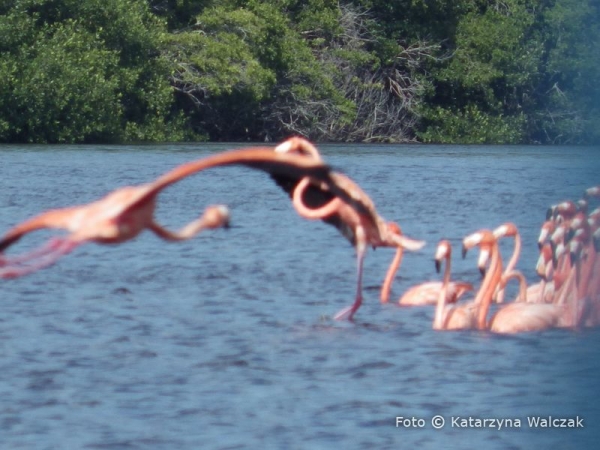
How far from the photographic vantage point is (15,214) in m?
20.3

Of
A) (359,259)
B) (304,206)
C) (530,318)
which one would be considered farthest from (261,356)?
(304,206)

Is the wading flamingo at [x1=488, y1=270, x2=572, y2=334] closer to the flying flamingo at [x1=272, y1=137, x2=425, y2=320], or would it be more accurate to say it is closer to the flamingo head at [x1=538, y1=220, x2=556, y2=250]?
the flamingo head at [x1=538, y1=220, x2=556, y2=250]

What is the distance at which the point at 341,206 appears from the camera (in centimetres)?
798

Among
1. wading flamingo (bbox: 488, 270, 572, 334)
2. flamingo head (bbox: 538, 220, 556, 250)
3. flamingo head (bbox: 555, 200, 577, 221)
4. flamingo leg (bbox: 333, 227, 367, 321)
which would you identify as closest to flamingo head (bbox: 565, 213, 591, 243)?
flamingo head (bbox: 555, 200, 577, 221)

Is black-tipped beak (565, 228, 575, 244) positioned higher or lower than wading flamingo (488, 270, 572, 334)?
higher

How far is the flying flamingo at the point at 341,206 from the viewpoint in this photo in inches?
222

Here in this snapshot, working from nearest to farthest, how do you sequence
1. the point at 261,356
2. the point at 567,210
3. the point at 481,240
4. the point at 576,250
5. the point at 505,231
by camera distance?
the point at 261,356
the point at 576,250
the point at 567,210
the point at 481,240
the point at 505,231

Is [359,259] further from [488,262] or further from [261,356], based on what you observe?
[488,262]

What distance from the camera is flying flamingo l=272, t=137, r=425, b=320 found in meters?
5.64

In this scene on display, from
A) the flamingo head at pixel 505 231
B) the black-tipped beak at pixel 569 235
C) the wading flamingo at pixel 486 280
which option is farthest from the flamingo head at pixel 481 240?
the black-tipped beak at pixel 569 235

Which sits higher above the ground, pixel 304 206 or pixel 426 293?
pixel 304 206

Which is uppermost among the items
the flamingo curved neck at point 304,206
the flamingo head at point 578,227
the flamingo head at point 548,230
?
the flamingo curved neck at point 304,206

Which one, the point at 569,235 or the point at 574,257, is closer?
the point at 574,257

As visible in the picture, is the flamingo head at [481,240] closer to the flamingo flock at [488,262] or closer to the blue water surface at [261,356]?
the flamingo flock at [488,262]
